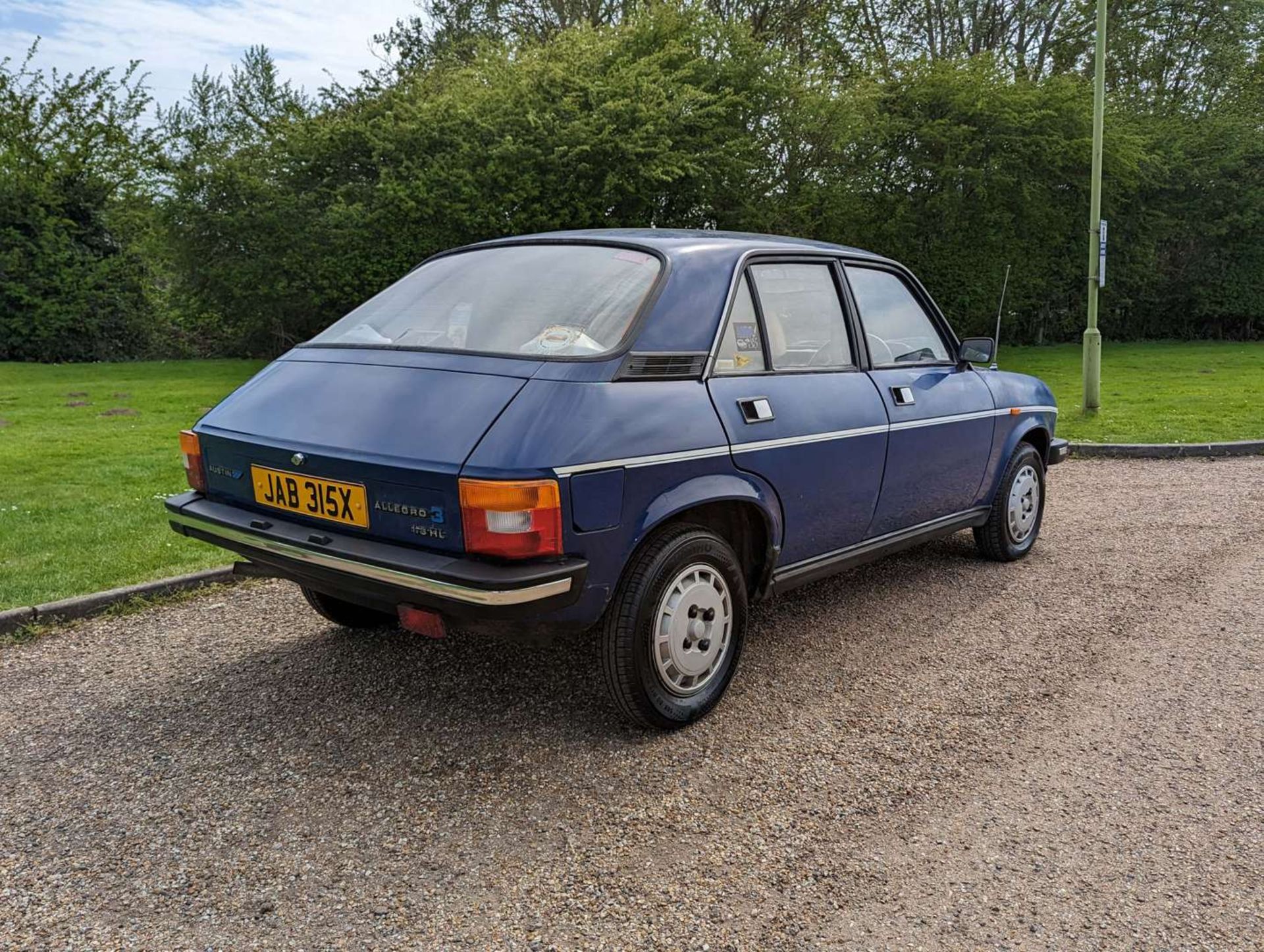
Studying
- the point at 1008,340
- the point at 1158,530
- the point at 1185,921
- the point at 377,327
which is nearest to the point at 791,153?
the point at 1008,340

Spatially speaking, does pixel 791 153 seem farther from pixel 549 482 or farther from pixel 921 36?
pixel 549 482

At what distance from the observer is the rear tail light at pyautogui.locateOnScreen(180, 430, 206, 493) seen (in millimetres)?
3729

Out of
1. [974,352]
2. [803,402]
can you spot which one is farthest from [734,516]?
[974,352]

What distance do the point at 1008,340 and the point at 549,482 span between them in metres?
23.7

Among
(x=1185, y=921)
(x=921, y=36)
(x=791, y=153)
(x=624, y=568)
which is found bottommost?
(x=1185, y=921)

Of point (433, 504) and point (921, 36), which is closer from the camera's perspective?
point (433, 504)

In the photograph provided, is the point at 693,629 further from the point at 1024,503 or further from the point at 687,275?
the point at 1024,503

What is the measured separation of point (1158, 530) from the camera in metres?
6.52

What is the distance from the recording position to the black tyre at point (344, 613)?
4371 millimetres

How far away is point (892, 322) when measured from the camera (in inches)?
187

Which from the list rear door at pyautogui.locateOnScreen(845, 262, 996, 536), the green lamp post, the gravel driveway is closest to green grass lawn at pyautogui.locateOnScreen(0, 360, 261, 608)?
the gravel driveway

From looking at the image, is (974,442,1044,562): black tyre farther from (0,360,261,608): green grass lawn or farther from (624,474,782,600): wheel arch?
(0,360,261,608): green grass lawn

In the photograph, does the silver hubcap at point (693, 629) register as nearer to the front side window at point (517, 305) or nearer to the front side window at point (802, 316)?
the front side window at point (517, 305)

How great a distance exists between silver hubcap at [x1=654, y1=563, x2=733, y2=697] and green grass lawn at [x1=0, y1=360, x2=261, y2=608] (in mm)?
3193
